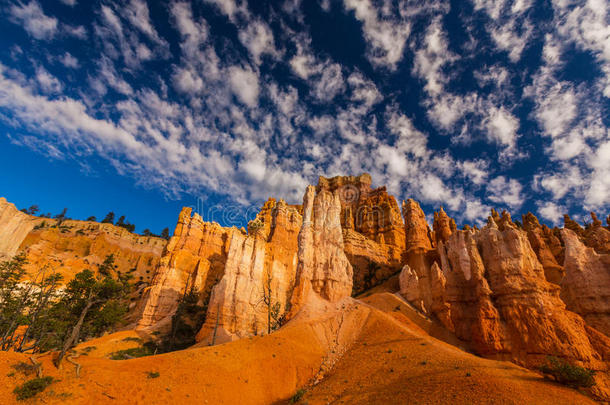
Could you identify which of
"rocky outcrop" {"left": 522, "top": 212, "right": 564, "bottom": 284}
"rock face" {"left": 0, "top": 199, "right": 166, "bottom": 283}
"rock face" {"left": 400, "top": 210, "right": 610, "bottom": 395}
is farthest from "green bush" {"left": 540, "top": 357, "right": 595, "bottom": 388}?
"rock face" {"left": 0, "top": 199, "right": 166, "bottom": 283}

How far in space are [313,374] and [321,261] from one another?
14.3 metres

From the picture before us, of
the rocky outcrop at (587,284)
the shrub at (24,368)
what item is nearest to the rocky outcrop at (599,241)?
the rocky outcrop at (587,284)

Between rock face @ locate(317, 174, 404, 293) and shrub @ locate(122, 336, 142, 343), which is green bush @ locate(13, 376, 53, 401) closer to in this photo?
shrub @ locate(122, 336, 142, 343)

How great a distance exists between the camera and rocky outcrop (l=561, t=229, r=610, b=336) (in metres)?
24.8

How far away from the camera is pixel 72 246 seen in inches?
3078

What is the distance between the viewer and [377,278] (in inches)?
2032

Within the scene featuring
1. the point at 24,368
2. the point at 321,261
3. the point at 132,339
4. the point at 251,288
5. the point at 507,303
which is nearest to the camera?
the point at 24,368

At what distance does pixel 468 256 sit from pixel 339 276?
14.2 metres

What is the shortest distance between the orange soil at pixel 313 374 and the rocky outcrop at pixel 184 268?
2356 centimetres

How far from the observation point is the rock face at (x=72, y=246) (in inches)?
2189

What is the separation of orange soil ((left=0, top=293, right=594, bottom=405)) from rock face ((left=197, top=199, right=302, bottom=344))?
7.24 m

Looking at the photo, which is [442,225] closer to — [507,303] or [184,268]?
[507,303]

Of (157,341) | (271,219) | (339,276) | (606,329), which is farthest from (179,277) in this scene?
(606,329)

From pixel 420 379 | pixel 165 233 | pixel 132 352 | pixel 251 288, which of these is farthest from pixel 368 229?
pixel 165 233
